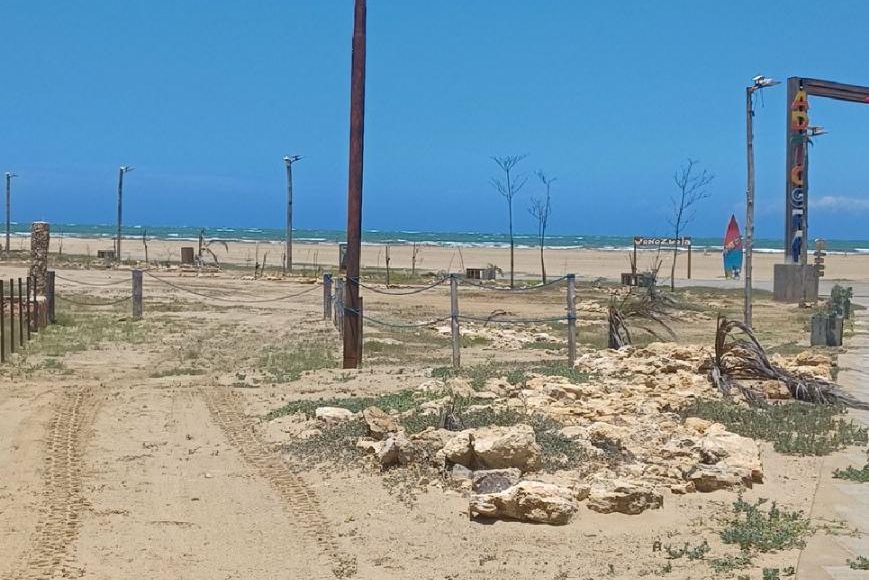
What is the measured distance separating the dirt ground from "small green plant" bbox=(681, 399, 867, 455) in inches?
15.8

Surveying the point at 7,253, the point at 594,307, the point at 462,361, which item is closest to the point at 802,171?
the point at 594,307

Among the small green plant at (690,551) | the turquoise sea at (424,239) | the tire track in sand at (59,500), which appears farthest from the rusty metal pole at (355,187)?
the turquoise sea at (424,239)

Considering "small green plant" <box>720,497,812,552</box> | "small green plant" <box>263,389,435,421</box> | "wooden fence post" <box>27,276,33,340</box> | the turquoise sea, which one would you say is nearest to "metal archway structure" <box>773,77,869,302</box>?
"small green plant" <box>263,389,435,421</box>

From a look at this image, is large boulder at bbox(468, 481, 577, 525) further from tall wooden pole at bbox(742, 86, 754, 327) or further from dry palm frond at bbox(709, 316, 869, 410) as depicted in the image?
tall wooden pole at bbox(742, 86, 754, 327)

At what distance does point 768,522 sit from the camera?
249 inches

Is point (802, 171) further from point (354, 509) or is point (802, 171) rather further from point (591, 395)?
point (354, 509)

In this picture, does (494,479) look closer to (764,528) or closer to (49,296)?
(764,528)

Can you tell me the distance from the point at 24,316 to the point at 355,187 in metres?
7.05

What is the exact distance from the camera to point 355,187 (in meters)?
Answer: 14.3

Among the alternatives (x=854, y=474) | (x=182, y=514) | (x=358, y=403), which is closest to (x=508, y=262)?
(x=358, y=403)

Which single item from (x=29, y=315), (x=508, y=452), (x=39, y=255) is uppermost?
(x=39, y=255)

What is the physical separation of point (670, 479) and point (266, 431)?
3.80 metres

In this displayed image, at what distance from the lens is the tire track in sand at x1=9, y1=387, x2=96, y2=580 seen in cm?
564

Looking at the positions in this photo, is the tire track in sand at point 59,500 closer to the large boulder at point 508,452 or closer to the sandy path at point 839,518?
the large boulder at point 508,452
